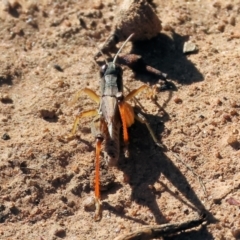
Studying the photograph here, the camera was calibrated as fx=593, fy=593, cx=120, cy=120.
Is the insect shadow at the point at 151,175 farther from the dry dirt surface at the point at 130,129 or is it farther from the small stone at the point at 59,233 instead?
the small stone at the point at 59,233

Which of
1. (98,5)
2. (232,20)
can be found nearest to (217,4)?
(232,20)

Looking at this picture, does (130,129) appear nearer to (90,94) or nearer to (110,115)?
(110,115)

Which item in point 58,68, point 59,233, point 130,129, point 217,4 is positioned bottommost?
point 59,233

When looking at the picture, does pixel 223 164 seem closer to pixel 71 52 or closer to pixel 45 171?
pixel 45 171

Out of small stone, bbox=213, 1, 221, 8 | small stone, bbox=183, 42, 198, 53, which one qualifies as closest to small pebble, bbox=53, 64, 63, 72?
small stone, bbox=183, 42, 198, 53

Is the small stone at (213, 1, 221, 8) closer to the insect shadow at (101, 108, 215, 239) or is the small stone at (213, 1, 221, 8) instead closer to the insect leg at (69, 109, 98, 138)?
the insect shadow at (101, 108, 215, 239)

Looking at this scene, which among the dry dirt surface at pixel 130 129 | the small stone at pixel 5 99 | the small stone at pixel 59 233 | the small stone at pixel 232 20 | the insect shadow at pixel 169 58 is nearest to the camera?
the small stone at pixel 59 233

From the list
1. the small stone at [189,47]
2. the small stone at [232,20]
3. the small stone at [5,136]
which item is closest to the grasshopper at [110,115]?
the small stone at [5,136]
